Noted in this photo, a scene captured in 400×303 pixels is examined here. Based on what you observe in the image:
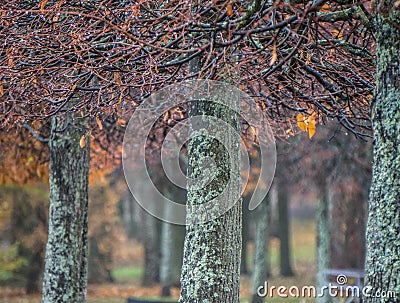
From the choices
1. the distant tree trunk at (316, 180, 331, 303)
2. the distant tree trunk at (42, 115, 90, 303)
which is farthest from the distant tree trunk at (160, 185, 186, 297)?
the distant tree trunk at (42, 115, 90, 303)

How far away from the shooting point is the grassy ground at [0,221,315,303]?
20.5m

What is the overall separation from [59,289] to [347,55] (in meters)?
4.94

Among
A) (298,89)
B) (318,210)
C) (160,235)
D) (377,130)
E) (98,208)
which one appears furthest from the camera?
(160,235)

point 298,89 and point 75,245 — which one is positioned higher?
point 298,89

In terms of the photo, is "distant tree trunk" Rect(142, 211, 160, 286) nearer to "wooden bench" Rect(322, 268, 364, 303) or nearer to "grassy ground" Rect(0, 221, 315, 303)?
"grassy ground" Rect(0, 221, 315, 303)

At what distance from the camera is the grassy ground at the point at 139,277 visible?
67.3 feet

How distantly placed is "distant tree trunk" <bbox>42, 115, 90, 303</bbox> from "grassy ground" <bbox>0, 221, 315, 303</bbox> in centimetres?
807

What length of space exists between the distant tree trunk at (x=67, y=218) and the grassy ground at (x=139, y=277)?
26.5 feet

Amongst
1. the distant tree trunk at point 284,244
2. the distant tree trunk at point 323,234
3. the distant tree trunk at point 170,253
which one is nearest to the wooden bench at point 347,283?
the distant tree trunk at point 323,234

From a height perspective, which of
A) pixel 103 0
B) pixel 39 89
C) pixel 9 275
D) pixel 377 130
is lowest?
pixel 9 275

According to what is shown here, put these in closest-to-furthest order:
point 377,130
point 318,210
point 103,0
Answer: point 377,130 → point 103,0 → point 318,210

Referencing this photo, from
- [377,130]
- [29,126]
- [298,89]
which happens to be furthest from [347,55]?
[29,126]

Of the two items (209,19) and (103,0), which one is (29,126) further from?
(209,19)

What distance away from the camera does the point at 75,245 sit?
9.28 m
